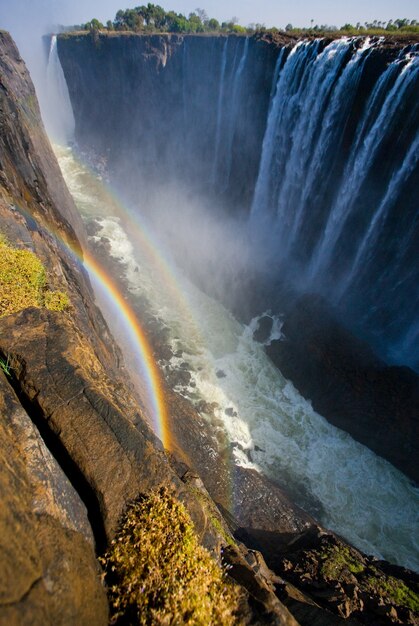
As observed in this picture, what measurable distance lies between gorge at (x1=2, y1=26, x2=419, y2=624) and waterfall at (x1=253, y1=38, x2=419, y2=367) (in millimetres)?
76

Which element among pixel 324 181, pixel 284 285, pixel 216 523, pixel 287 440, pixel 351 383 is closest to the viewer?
pixel 216 523

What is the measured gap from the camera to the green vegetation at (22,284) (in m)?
6.68

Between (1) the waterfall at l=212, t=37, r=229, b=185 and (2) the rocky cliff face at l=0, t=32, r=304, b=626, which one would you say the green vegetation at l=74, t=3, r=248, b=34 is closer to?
(1) the waterfall at l=212, t=37, r=229, b=185

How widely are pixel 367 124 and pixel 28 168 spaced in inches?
612

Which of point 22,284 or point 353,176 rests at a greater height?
point 22,284

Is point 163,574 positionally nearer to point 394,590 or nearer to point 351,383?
point 394,590

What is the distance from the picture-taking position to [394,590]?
891 centimetres

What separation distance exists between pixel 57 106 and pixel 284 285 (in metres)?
56.5

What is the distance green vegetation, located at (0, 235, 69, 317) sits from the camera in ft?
21.9

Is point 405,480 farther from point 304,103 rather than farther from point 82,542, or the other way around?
point 304,103

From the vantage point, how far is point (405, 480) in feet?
50.3

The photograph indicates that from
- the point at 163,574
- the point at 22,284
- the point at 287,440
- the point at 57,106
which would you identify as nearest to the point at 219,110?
the point at 287,440

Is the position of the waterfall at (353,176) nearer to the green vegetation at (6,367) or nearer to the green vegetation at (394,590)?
the green vegetation at (394,590)

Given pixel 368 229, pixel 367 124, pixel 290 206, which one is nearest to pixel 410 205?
pixel 368 229
